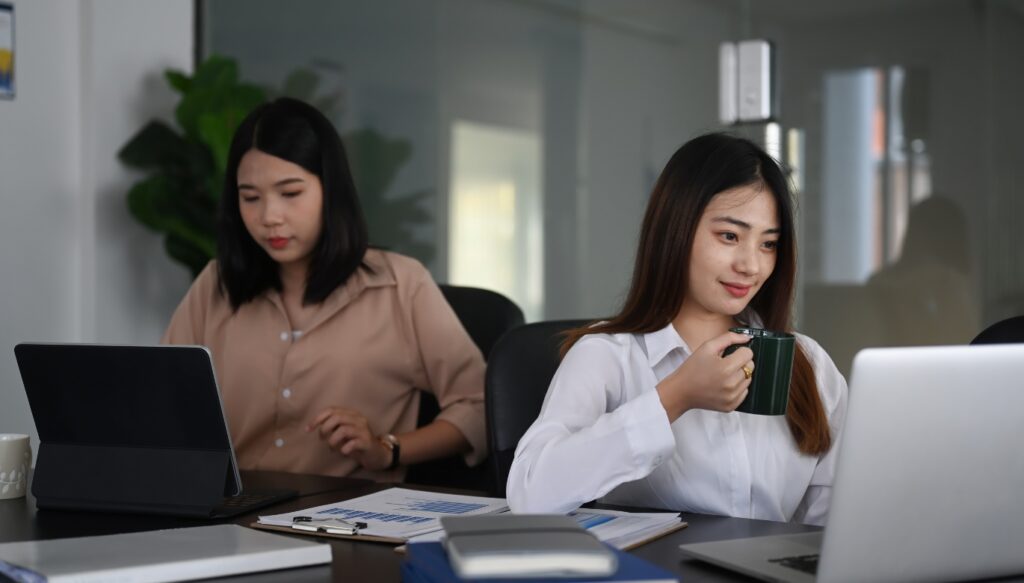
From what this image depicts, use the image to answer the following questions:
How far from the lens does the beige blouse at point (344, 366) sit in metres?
2.28

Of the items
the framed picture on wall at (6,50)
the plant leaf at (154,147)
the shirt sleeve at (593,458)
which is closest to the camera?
the shirt sleeve at (593,458)

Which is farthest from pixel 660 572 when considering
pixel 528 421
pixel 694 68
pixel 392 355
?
pixel 694 68

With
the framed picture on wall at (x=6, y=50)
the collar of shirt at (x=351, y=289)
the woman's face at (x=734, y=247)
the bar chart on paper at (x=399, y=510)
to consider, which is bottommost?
the bar chart on paper at (x=399, y=510)

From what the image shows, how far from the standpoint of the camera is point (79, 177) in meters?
3.72

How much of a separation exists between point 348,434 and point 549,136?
5.55 feet

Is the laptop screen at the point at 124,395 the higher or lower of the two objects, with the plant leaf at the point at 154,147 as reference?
lower

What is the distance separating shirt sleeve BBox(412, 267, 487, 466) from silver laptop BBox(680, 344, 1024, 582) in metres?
1.15

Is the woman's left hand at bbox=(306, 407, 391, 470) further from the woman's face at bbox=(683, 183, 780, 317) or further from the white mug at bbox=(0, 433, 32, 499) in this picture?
the woman's face at bbox=(683, 183, 780, 317)

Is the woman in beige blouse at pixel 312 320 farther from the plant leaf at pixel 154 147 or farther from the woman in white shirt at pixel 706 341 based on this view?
the plant leaf at pixel 154 147

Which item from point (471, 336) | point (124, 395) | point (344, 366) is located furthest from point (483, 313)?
point (124, 395)

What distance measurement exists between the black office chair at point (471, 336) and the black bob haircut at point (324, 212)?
0.73ft

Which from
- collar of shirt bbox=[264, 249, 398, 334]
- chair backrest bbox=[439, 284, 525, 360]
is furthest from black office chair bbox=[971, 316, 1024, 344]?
collar of shirt bbox=[264, 249, 398, 334]

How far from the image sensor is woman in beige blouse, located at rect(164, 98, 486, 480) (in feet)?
7.45

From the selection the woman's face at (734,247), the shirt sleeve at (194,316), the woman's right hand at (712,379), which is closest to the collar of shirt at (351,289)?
the shirt sleeve at (194,316)
